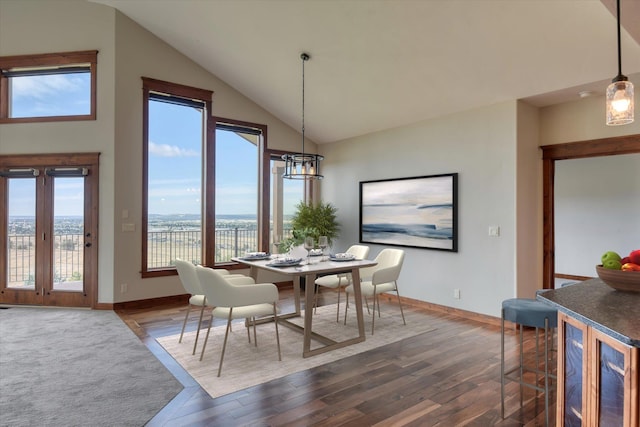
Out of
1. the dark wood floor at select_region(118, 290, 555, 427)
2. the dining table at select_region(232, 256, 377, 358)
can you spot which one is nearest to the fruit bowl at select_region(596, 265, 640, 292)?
the dark wood floor at select_region(118, 290, 555, 427)

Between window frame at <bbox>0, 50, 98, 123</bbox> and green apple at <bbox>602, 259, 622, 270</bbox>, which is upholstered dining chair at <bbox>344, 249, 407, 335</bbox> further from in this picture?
window frame at <bbox>0, 50, 98, 123</bbox>

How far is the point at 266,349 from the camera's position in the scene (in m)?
3.60

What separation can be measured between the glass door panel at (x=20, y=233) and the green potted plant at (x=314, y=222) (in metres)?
3.81

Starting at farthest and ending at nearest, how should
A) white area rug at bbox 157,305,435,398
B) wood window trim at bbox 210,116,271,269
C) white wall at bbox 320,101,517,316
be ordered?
wood window trim at bbox 210,116,271,269 → white wall at bbox 320,101,517,316 → white area rug at bbox 157,305,435,398

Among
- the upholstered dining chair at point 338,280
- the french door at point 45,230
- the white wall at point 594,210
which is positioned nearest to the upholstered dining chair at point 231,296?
the upholstered dining chair at point 338,280

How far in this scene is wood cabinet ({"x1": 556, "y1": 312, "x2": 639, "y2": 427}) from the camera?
1250 millimetres

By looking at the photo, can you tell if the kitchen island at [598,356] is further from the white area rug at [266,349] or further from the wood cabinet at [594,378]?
the white area rug at [266,349]

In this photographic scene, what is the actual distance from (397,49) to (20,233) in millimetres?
5691

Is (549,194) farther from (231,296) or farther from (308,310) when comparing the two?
(231,296)

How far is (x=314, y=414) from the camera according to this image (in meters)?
2.45

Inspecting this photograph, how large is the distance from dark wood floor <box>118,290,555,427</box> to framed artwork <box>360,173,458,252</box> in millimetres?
1686

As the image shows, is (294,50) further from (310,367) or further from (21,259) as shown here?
(21,259)

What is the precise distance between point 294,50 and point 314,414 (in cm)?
406

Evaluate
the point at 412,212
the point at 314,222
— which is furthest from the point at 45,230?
the point at 412,212
